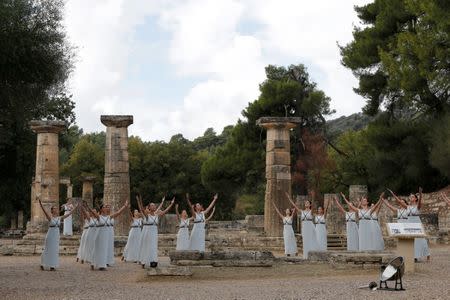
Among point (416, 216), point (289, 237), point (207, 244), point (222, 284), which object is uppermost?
point (416, 216)

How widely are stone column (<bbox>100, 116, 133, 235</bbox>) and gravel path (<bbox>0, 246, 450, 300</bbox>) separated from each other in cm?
832

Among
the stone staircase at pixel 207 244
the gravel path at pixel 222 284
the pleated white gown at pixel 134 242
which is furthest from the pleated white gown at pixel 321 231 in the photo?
the pleated white gown at pixel 134 242

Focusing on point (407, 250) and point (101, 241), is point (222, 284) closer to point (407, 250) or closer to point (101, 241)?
point (407, 250)

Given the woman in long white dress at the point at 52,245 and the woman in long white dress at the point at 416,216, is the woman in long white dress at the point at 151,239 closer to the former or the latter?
the woman in long white dress at the point at 52,245

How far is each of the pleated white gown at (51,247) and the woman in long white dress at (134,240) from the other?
8.19 feet

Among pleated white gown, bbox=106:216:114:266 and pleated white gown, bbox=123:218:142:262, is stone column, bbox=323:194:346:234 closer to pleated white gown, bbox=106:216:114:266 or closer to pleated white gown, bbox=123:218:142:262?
pleated white gown, bbox=123:218:142:262

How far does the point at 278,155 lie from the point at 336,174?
68.2ft

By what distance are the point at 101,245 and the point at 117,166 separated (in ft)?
30.4

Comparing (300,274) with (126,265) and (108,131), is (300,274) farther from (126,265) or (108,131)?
(108,131)

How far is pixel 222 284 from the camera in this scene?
44.2 feet

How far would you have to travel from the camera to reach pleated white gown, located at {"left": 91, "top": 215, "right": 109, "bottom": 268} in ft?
57.8

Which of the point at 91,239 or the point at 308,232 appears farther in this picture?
the point at 308,232

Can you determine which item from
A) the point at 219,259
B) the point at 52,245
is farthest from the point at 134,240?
the point at 219,259

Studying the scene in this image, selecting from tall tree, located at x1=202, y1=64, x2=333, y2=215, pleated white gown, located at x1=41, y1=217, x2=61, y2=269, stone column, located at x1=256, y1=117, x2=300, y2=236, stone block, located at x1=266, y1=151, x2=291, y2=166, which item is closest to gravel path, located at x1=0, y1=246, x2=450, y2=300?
pleated white gown, located at x1=41, y1=217, x2=61, y2=269
